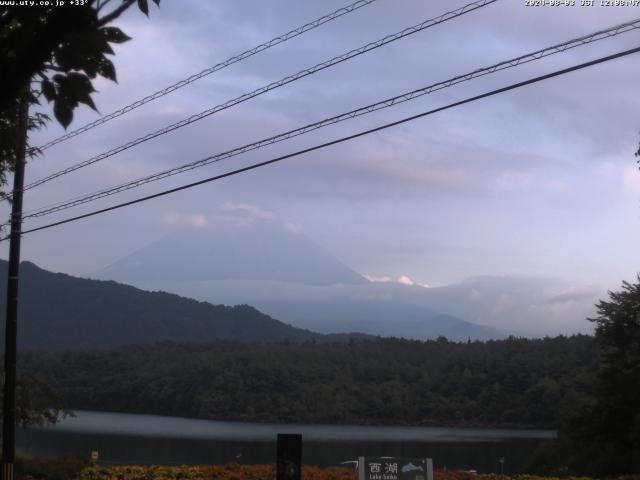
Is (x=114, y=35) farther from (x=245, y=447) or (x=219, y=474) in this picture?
(x=245, y=447)

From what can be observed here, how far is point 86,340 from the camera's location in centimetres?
19312

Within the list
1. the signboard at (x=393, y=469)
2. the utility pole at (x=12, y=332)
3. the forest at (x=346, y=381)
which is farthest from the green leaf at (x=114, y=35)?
the forest at (x=346, y=381)

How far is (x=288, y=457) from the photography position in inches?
474

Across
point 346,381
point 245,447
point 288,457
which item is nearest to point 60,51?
point 288,457

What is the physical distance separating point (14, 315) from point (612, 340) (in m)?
21.7

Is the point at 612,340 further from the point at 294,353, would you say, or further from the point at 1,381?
the point at 294,353

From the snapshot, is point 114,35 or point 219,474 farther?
point 219,474

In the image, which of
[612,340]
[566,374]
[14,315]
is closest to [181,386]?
[566,374]

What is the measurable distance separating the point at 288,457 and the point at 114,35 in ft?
26.9

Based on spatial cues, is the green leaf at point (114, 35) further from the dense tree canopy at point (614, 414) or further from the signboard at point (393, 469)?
the dense tree canopy at point (614, 414)

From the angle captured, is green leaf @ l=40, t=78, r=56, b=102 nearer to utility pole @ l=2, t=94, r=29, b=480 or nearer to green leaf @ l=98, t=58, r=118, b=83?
green leaf @ l=98, t=58, r=118, b=83

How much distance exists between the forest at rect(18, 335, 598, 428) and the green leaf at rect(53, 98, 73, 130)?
53568mm

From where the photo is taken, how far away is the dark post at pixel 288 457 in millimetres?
11984

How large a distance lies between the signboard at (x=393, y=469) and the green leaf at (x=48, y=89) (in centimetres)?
988
